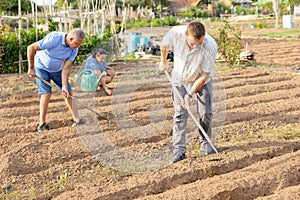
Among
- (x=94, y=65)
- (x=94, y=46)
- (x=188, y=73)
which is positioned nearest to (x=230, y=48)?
(x=94, y=46)

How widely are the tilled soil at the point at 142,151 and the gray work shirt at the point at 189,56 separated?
0.79 metres

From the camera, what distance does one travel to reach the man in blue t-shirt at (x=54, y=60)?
510 centimetres

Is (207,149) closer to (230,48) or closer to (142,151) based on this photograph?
(142,151)

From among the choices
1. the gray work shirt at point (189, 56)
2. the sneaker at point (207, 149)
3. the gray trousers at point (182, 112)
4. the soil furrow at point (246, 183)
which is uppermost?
the gray work shirt at point (189, 56)

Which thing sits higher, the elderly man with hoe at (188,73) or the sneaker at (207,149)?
the elderly man with hoe at (188,73)

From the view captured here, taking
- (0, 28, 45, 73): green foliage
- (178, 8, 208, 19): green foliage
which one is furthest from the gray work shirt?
(178, 8, 208, 19): green foliage

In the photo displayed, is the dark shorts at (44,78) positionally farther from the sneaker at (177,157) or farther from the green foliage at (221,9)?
the green foliage at (221,9)

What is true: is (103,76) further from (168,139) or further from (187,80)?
(187,80)

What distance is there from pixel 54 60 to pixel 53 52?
4.8 inches

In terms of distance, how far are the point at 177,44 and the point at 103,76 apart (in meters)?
3.10

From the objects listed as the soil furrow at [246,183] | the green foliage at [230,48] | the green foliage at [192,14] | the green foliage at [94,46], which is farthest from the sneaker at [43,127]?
the green foliage at [192,14]

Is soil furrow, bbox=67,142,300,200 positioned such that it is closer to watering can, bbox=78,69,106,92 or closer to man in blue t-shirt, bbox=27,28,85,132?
man in blue t-shirt, bbox=27,28,85,132

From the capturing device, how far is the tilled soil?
3820 millimetres

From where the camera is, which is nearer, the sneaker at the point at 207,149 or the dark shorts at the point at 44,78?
the sneaker at the point at 207,149
